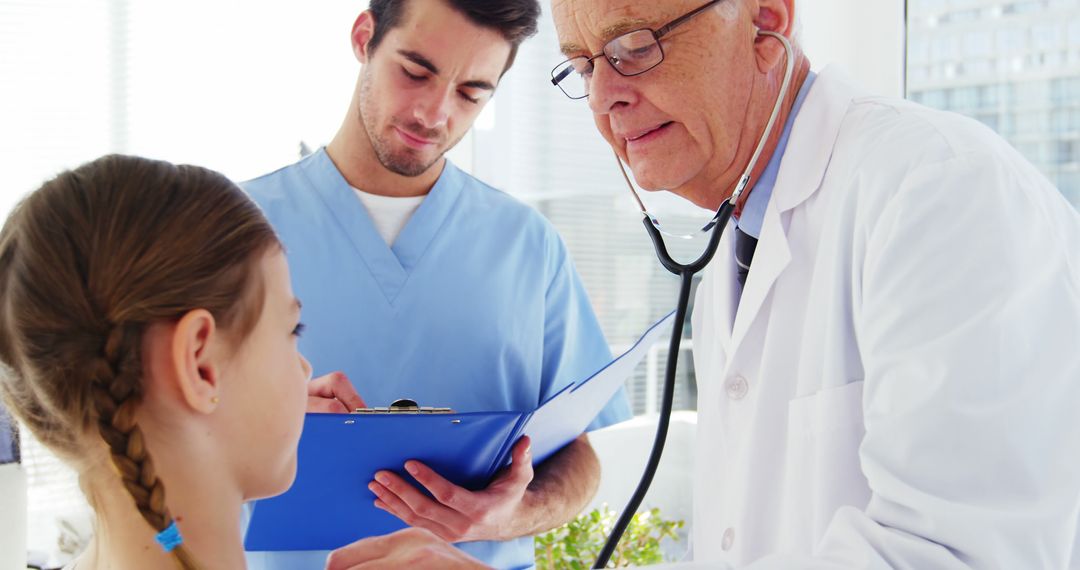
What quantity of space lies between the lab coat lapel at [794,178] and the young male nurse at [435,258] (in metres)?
0.53

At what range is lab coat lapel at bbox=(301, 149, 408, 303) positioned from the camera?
159 cm

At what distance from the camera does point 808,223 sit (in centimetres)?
110

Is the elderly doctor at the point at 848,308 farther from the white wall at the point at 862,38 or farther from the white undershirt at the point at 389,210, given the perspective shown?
the white wall at the point at 862,38

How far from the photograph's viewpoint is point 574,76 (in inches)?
53.9

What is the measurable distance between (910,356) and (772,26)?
1.71 feet

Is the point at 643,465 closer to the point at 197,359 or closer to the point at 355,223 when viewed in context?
the point at 355,223

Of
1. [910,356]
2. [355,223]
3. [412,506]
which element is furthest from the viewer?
[355,223]

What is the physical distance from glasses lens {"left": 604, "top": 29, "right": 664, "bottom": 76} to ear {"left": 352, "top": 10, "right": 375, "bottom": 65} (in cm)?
66

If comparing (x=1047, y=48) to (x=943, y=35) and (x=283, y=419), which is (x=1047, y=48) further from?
(x=283, y=419)

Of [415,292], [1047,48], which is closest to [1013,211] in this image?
[415,292]

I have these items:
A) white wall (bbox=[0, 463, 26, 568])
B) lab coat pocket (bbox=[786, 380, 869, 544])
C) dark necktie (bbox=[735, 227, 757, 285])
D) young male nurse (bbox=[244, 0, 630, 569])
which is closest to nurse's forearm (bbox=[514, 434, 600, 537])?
young male nurse (bbox=[244, 0, 630, 569])

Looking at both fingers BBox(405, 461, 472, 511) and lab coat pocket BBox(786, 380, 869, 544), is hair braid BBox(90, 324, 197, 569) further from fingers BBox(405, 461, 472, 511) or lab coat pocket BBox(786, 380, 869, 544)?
lab coat pocket BBox(786, 380, 869, 544)

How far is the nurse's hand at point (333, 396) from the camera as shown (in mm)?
1305

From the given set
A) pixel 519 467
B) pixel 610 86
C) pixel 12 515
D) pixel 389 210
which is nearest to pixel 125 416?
pixel 12 515
